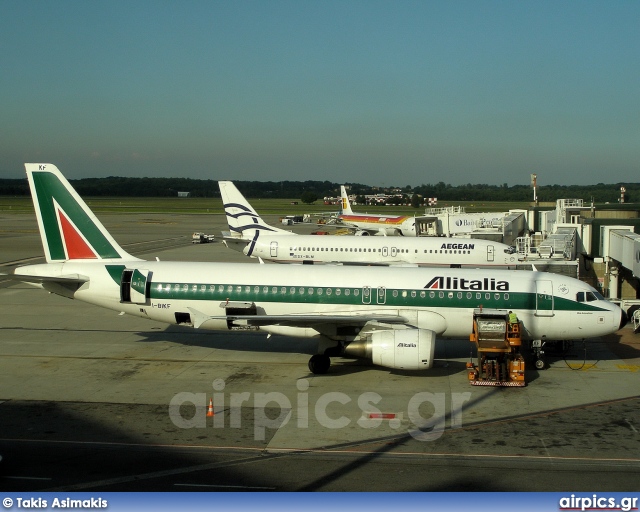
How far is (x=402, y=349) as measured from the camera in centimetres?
2139

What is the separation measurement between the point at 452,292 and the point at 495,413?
6120mm

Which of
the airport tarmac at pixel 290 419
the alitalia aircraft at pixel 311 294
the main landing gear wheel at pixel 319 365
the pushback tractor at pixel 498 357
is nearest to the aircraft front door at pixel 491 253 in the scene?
the airport tarmac at pixel 290 419

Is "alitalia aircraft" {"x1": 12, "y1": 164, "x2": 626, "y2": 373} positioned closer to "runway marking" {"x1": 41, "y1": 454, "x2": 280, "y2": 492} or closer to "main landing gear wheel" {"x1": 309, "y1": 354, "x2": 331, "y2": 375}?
"main landing gear wheel" {"x1": 309, "y1": 354, "x2": 331, "y2": 375}

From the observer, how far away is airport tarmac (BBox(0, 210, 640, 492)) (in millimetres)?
14305

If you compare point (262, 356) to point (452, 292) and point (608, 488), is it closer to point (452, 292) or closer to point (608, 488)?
point (452, 292)

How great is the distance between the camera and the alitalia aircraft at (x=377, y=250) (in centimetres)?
4722

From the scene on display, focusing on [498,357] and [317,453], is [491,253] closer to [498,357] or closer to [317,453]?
[498,357]

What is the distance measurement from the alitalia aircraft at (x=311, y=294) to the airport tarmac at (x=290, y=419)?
165 centimetres

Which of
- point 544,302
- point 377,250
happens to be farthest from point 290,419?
point 377,250

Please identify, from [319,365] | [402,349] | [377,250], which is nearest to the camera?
[402,349]

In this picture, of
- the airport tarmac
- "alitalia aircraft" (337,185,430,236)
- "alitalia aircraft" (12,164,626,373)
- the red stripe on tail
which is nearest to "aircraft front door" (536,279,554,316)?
"alitalia aircraft" (12,164,626,373)

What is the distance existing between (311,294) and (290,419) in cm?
704

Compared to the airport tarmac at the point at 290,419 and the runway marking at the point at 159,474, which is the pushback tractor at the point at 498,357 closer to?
the airport tarmac at the point at 290,419

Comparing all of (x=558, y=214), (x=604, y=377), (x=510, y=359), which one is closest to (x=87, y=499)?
(x=510, y=359)
